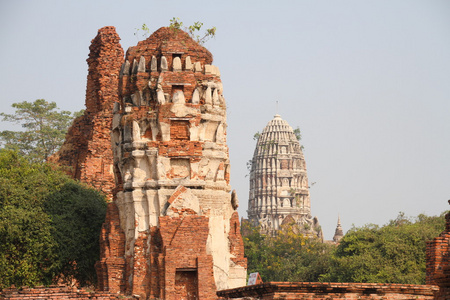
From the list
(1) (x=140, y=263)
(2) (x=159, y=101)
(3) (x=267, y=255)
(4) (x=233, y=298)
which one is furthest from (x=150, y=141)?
(3) (x=267, y=255)

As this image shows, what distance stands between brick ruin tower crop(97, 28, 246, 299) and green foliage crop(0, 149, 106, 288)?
212 cm

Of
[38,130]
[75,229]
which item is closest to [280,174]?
[38,130]

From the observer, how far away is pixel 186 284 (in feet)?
68.0

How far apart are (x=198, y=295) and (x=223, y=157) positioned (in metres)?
3.04

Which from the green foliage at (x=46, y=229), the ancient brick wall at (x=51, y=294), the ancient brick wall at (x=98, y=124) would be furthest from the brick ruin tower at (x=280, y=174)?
the ancient brick wall at (x=51, y=294)

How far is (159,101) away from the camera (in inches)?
854

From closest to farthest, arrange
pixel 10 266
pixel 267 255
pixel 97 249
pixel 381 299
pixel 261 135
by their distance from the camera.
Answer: pixel 381 299 < pixel 10 266 < pixel 97 249 < pixel 267 255 < pixel 261 135

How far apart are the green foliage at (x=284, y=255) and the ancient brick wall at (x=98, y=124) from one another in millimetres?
25234

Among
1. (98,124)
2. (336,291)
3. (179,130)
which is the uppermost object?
(98,124)

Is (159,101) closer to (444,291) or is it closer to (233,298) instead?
(233,298)

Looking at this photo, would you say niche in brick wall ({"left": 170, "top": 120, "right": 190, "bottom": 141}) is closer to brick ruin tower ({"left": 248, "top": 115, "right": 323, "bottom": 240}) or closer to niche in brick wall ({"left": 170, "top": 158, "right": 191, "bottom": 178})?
niche in brick wall ({"left": 170, "top": 158, "right": 191, "bottom": 178})

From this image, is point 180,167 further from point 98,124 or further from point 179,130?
point 98,124

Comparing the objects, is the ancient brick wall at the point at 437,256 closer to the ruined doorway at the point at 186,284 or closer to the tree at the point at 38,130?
the ruined doorway at the point at 186,284

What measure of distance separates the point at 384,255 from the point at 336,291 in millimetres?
29911
